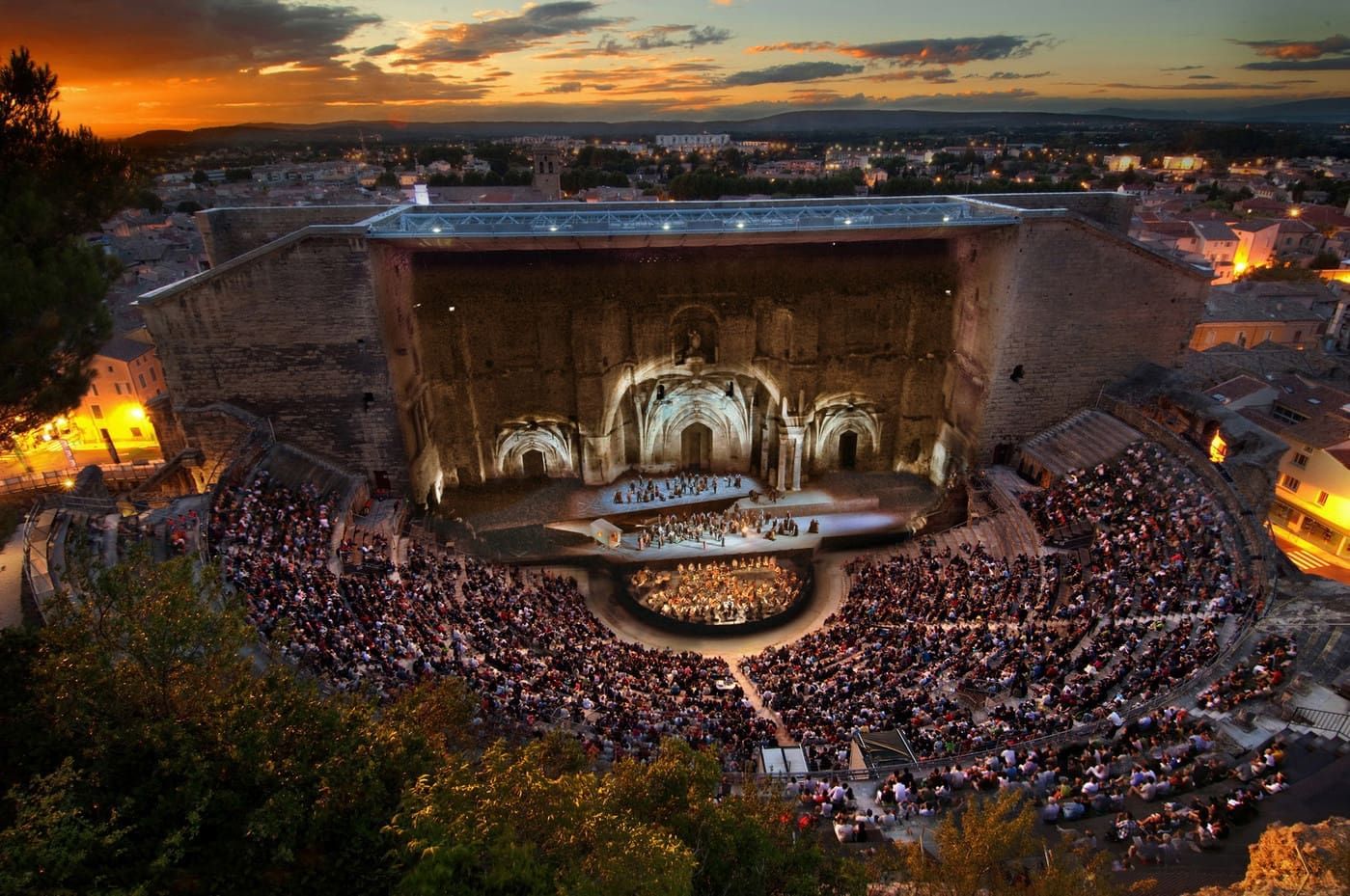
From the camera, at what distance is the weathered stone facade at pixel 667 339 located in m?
24.2

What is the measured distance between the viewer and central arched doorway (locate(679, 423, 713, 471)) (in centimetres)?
3234

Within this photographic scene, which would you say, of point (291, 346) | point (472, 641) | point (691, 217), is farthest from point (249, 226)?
point (472, 641)

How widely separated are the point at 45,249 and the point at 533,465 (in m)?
21.9

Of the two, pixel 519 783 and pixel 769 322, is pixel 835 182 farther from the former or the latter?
pixel 519 783

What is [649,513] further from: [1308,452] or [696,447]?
[1308,452]

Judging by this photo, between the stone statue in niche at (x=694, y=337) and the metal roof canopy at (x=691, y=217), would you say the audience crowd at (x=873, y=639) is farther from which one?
the metal roof canopy at (x=691, y=217)

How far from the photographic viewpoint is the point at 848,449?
108 feet

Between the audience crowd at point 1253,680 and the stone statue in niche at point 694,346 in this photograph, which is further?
the stone statue in niche at point 694,346

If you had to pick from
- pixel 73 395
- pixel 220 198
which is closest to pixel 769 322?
pixel 73 395

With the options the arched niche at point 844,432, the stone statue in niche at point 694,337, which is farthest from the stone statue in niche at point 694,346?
the arched niche at point 844,432

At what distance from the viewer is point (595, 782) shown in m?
8.03

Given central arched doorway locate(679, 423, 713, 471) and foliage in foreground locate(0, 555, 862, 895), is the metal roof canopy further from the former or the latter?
foliage in foreground locate(0, 555, 862, 895)

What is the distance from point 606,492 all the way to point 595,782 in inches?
899

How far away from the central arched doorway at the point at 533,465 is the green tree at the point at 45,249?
2014 centimetres
